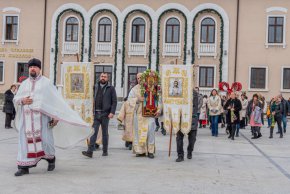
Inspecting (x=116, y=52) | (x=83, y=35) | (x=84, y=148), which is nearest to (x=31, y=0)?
(x=83, y=35)

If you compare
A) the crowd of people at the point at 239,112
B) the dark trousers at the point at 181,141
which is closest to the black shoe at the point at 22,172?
the dark trousers at the point at 181,141

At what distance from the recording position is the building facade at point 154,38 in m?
32.2

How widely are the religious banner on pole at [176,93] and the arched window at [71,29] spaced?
24170mm

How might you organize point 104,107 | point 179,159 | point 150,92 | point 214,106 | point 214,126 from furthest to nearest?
point 214,106 → point 214,126 → point 150,92 → point 104,107 → point 179,159

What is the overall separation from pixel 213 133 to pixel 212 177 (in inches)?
380

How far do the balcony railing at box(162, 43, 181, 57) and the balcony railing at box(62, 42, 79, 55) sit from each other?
632 centimetres

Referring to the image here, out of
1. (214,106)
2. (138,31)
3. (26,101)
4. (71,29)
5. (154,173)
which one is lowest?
(154,173)

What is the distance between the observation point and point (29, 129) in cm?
834

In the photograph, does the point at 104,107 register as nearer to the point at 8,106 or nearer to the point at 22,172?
the point at 22,172

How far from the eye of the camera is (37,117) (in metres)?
8.41

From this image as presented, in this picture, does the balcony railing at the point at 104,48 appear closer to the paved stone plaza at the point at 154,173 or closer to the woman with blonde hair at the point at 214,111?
the woman with blonde hair at the point at 214,111

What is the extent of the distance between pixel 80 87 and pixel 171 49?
2187cm

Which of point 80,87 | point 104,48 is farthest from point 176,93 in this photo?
point 104,48

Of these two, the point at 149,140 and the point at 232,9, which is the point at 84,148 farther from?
the point at 232,9
